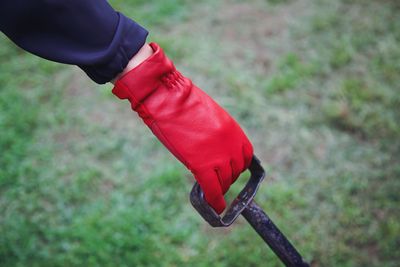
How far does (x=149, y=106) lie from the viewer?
134 centimetres

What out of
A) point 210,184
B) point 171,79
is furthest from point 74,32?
point 210,184

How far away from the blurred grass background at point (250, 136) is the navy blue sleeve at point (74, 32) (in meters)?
1.21

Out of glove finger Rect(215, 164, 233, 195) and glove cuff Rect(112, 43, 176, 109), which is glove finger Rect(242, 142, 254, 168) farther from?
glove cuff Rect(112, 43, 176, 109)

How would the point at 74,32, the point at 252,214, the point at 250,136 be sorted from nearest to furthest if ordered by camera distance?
the point at 74,32 → the point at 252,214 → the point at 250,136

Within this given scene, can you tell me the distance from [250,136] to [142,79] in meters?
1.49

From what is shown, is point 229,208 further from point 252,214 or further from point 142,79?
point 142,79

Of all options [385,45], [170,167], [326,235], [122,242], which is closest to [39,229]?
[122,242]

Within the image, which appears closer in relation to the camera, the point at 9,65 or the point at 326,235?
the point at 326,235

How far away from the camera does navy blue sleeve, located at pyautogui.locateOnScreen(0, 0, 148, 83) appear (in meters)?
1.24

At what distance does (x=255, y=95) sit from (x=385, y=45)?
1.12 meters

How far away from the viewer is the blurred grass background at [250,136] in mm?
2205

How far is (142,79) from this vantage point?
1.32m

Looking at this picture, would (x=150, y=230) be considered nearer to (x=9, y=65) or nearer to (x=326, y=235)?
(x=326, y=235)

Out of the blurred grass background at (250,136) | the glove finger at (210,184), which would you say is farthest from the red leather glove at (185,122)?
the blurred grass background at (250,136)
